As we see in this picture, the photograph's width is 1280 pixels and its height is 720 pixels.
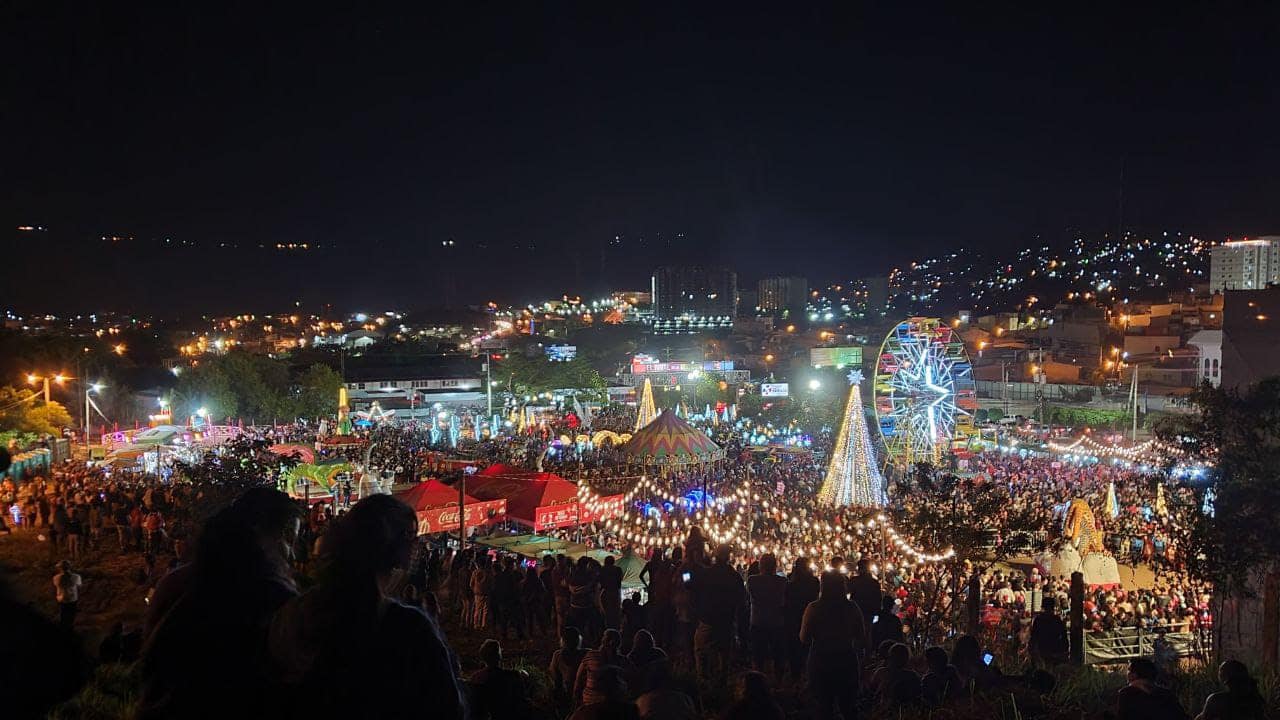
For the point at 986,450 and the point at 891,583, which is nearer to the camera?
the point at 891,583

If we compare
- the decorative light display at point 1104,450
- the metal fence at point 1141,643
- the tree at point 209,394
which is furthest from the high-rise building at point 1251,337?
the tree at point 209,394

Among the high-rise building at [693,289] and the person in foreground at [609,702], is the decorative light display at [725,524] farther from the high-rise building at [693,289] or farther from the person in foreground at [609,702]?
the high-rise building at [693,289]

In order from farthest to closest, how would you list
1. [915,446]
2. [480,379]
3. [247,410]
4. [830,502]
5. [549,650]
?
[480,379]
[247,410]
[915,446]
[830,502]
[549,650]

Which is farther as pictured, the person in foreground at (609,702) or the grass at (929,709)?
the grass at (929,709)

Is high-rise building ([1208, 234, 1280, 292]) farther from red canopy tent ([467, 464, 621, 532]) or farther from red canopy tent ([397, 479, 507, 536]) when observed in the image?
red canopy tent ([397, 479, 507, 536])

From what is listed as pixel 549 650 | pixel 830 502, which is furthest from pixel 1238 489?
pixel 830 502

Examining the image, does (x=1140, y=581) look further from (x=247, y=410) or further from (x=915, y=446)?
(x=247, y=410)

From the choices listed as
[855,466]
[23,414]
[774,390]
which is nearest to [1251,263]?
[774,390]
